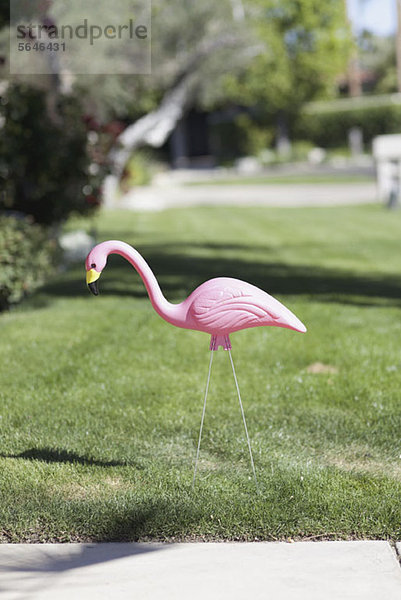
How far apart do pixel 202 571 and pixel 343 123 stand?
41179 mm

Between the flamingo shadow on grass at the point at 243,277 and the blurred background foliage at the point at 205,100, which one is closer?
the flamingo shadow on grass at the point at 243,277

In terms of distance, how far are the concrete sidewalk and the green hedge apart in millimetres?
40080

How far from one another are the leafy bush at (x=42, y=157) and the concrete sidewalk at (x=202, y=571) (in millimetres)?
7579

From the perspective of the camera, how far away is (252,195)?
26.8 meters

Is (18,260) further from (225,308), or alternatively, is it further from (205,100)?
(205,100)

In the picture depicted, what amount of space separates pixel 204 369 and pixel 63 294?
3629 millimetres

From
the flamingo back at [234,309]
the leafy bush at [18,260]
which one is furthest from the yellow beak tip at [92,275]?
the leafy bush at [18,260]

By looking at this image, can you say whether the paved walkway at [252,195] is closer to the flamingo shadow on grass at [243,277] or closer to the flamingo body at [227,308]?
the flamingo shadow on grass at [243,277]

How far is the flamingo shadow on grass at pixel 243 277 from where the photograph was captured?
9453 mm

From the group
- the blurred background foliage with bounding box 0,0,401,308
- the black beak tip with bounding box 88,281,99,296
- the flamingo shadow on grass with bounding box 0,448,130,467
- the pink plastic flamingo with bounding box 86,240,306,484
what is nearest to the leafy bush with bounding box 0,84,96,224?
the blurred background foliage with bounding box 0,0,401,308

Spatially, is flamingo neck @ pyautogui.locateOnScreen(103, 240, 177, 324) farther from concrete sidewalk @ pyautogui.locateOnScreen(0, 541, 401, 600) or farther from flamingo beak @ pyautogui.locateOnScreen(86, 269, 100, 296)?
concrete sidewalk @ pyautogui.locateOnScreen(0, 541, 401, 600)

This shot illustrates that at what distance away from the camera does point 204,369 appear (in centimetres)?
662

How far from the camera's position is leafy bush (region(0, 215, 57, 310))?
8.48 metres

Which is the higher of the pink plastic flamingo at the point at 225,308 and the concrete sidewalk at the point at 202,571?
the pink plastic flamingo at the point at 225,308
